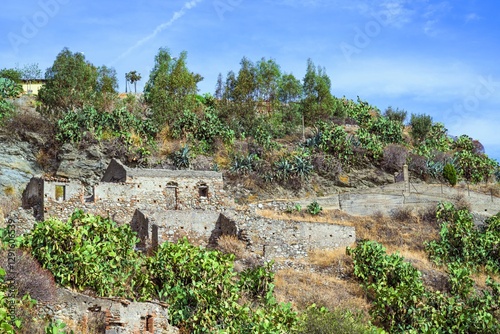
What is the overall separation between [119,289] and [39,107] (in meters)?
25.4

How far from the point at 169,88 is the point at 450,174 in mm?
21547

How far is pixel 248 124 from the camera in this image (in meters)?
50.7

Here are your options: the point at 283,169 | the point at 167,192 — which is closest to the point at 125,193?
the point at 167,192

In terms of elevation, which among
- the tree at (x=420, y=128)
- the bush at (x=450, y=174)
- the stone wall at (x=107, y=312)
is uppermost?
the tree at (x=420, y=128)

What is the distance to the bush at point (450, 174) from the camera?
147 ft

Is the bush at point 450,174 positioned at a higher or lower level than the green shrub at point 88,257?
higher

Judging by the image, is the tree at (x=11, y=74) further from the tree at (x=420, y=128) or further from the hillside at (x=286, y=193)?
the tree at (x=420, y=128)

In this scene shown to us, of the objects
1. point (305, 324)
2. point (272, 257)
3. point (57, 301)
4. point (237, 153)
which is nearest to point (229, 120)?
point (237, 153)

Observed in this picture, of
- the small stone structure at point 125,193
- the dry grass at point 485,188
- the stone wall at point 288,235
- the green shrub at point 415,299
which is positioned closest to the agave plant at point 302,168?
the small stone structure at point 125,193

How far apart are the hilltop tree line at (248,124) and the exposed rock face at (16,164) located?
84.1 inches

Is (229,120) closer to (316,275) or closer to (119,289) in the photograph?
(316,275)

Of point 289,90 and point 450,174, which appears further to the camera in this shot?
point 289,90

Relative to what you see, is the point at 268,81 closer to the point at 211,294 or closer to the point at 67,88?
the point at 67,88

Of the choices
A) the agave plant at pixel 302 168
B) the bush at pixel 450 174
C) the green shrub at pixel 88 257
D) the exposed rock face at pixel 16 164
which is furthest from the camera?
the bush at pixel 450 174
